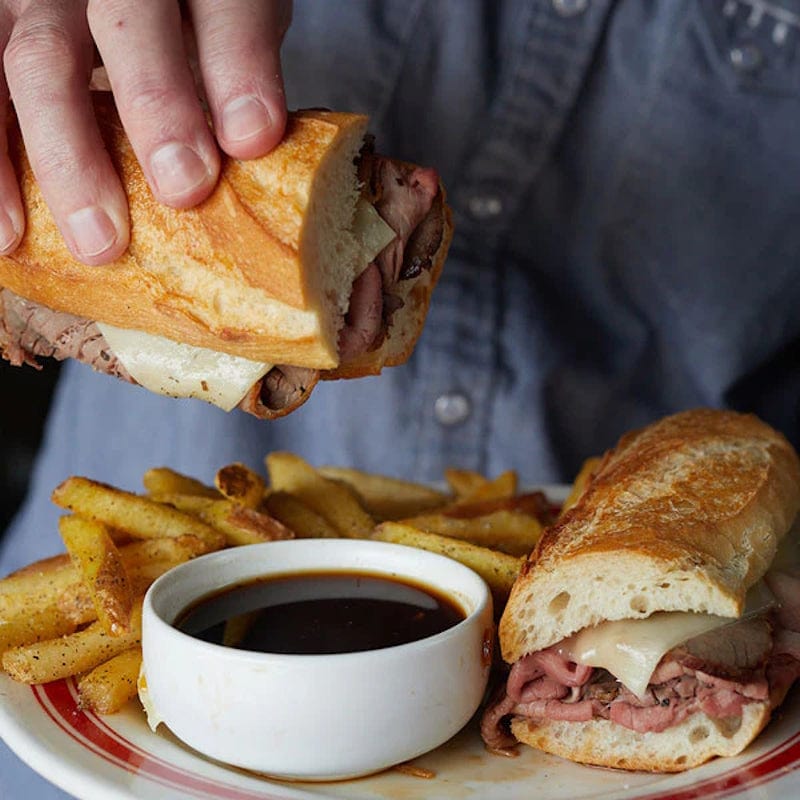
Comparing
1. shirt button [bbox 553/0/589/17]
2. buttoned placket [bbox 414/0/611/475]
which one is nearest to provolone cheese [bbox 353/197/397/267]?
buttoned placket [bbox 414/0/611/475]

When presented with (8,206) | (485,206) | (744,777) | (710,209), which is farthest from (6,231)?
(710,209)

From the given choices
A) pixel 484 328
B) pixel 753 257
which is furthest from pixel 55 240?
pixel 753 257

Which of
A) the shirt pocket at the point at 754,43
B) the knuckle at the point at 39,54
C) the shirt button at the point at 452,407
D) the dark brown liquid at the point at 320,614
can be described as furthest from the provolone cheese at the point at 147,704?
the shirt pocket at the point at 754,43

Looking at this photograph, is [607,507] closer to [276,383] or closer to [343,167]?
[276,383]

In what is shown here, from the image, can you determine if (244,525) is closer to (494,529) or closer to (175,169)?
(494,529)

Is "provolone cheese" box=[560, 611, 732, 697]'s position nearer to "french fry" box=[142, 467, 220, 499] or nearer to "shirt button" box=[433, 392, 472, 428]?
"french fry" box=[142, 467, 220, 499]

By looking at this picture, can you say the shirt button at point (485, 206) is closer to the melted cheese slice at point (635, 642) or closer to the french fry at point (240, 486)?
the french fry at point (240, 486)
